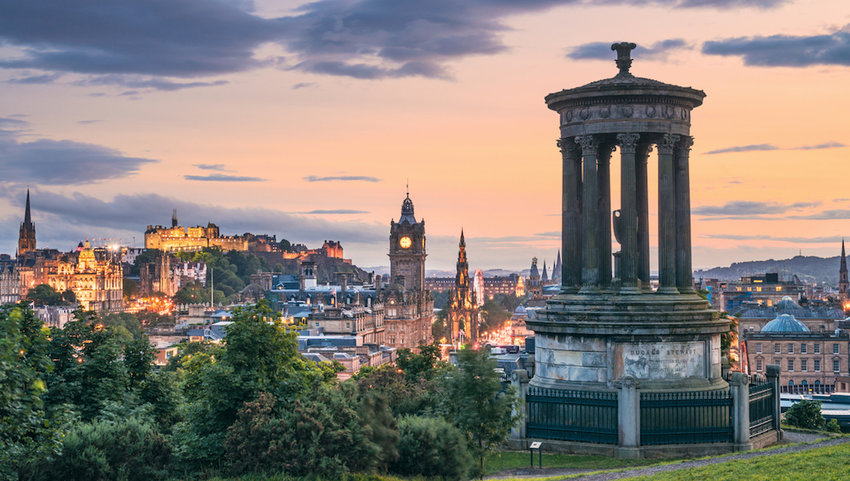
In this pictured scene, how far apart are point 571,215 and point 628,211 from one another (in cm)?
248

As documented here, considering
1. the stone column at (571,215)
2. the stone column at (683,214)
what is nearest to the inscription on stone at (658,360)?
the stone column at (683,214)

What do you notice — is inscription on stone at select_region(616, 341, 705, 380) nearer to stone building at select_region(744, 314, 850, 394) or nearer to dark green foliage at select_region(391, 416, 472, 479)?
dark green foliage at select_region(391, 416, 472, 479)

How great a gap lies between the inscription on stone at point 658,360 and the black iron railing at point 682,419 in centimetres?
188

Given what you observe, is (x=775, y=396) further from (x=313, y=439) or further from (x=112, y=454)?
(x=112, y=454)

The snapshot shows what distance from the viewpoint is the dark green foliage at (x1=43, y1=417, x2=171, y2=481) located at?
3325cm

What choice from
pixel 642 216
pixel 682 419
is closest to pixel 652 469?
pixel 682 419

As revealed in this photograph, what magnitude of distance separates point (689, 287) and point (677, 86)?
7252 mm

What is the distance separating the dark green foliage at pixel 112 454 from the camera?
33250mm

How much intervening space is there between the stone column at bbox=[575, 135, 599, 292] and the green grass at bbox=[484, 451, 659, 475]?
23.1ft

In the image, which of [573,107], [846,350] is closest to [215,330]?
[846,350]

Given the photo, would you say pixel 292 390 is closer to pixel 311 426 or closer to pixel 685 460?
pixel 311 426

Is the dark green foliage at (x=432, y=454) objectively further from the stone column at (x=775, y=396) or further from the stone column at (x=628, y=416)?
the stone column at (x=775, y=396)

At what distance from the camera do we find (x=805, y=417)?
55750 mm

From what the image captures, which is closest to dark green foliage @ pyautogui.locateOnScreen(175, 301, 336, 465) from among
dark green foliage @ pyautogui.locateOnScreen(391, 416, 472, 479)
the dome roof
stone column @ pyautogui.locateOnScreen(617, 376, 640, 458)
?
dark green foliage @ pyautogui.locateOnScreen(391, 416, 472, 479)
